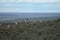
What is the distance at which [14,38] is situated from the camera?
12.2 m

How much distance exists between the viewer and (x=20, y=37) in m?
12.1

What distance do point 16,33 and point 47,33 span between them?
239 cm

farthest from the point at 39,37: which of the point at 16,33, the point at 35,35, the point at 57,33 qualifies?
the point at 16,33

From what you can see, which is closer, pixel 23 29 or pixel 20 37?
pixel 20 37

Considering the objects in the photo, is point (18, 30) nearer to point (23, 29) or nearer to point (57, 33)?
point (23, 29)

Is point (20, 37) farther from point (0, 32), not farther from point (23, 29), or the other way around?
point (0, 32)

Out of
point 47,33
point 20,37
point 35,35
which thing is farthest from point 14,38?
point 47,33

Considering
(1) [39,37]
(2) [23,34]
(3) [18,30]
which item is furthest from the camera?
(3) [18,30]

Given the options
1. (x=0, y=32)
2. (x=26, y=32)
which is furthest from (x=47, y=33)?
(x=0, y=32)

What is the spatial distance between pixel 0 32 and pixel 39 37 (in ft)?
13.1

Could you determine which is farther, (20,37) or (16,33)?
(16,33)

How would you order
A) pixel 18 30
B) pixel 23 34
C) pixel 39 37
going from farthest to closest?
pixel 18 30 < pixel 23 34 < pixel 39 37

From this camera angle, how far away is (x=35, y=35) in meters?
12.0

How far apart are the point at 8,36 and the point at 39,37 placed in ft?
8.16
